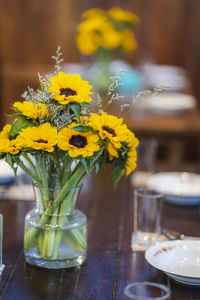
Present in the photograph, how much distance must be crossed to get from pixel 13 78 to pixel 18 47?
0.29 m

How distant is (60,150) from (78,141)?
59 mm

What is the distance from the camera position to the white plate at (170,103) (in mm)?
2832

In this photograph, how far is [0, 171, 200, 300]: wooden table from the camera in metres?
0.99

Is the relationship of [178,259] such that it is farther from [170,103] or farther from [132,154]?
[170,103]

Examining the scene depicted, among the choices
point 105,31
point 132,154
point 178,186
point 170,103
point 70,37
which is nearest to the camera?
point 132,154

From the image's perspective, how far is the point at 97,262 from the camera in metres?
1.13

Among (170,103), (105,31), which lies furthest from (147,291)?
(170,103)

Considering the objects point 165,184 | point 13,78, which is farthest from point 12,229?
point 13,78

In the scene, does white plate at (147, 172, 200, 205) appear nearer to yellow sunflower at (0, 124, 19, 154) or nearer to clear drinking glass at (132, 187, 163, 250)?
clear drinking glass at (132, 187, 163, 250)

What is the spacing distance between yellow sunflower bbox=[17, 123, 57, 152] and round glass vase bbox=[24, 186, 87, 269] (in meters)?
0.11

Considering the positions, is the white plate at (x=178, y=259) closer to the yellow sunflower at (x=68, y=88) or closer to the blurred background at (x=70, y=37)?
the yellow sunflower at (x=68, y=88)

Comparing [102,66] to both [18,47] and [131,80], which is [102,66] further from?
[18,47]

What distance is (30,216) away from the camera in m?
1.09

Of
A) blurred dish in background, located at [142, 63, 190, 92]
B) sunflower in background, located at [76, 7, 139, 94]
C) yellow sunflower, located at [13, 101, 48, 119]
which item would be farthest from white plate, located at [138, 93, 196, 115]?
yellow sunflower, located at [13, 101, 48, 119]
